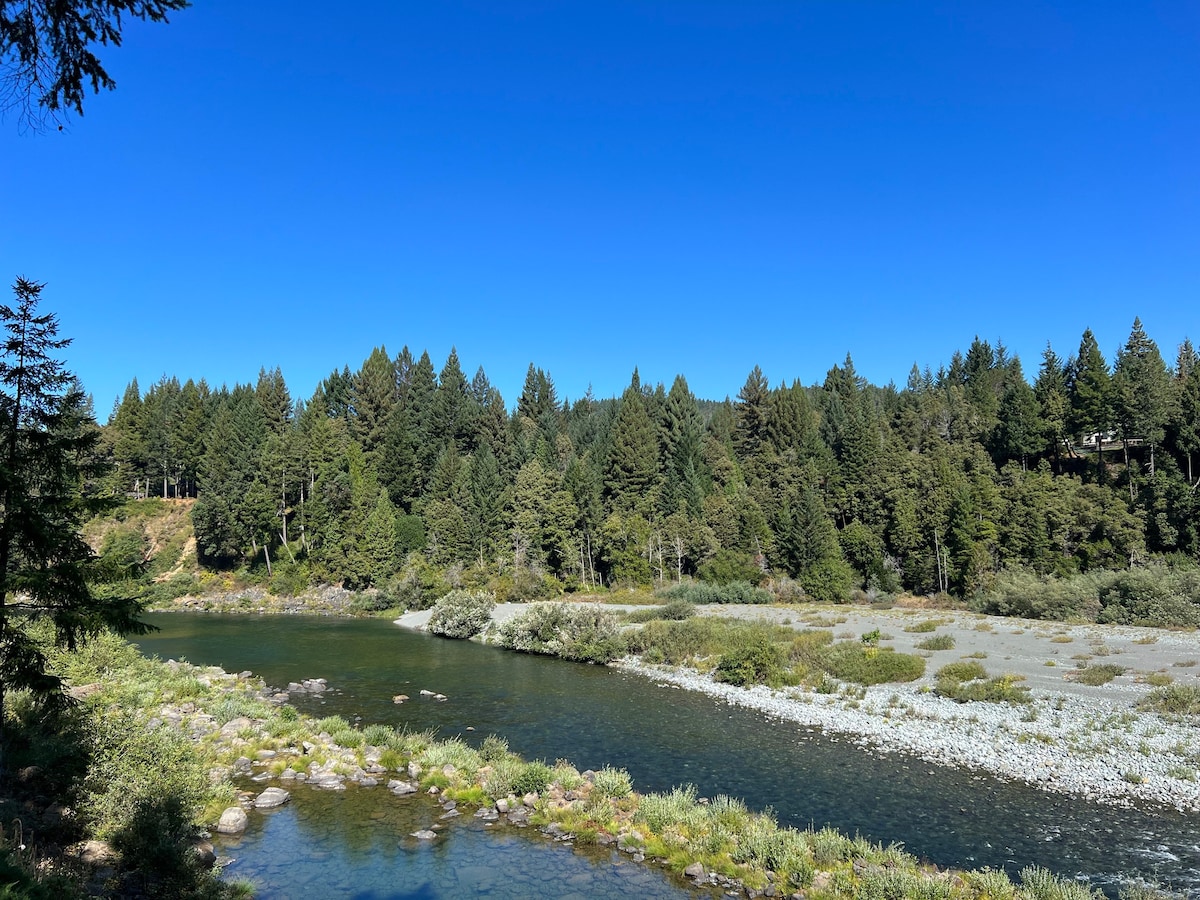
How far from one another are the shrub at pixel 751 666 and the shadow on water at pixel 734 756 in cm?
289

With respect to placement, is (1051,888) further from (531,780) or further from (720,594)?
(720,594)

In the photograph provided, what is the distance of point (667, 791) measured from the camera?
56.5ft

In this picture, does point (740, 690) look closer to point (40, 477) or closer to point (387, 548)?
point (40, 477)

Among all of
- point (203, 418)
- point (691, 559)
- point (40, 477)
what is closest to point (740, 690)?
point (40, 477)

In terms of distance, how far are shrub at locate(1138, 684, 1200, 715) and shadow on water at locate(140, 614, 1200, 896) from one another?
8.15 meters

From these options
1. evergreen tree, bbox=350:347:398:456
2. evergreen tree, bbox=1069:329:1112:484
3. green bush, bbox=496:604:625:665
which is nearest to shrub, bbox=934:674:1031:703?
green bush, bbox=496:604:625:665

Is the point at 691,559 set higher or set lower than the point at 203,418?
lower

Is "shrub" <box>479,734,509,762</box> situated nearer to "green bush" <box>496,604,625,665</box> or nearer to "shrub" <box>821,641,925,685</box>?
"shrub" <box>821,641,925,685</box>

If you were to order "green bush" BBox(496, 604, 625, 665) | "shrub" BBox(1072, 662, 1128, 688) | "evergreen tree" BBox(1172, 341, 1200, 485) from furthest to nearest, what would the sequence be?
"evergreen tree" BBox(1172, 341, 1200, 485)
"green bush" BBox(496, 604, 625, 665)
"shrub" BBox(1072, 662, 1128, 688)

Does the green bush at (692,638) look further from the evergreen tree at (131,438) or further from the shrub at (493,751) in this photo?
the evergreen tree at (131,438)

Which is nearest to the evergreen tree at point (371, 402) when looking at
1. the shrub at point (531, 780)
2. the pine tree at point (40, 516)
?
the shrub at point (531, 780)

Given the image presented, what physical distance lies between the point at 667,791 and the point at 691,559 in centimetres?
5062

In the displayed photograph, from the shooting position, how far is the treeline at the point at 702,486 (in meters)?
58.6

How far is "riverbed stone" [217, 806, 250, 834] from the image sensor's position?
14156mm
